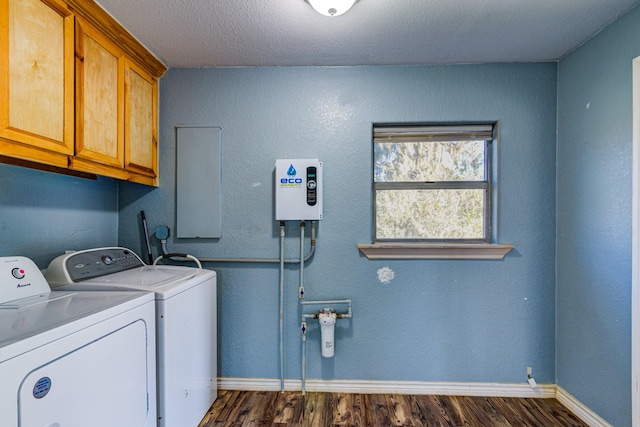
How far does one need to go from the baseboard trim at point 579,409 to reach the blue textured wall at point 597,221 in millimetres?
33

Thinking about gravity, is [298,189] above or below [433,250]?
above

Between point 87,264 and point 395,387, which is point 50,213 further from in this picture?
point 395,387

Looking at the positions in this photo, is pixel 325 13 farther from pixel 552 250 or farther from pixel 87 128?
pixel 552 250

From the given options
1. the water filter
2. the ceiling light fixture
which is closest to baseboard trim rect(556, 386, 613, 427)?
the water filter

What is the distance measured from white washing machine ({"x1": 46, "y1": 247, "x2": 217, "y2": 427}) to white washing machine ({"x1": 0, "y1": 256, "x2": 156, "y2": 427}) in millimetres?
59

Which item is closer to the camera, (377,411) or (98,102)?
(98,102)

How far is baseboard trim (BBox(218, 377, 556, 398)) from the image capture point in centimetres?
203

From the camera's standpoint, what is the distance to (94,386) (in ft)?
3.39

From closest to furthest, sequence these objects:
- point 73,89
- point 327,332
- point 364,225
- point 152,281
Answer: point 73,89 < point 152,281 < point 327,332 < point 364,225

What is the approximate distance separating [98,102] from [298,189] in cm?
116

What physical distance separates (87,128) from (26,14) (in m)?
0.47

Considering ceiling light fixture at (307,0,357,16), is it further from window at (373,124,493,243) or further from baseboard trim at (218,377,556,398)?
baseboard trim at (218,377,556,398)

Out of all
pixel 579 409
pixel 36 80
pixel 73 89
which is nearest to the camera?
pixel 36 80

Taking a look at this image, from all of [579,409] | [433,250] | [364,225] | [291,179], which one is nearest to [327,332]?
[364,225]
